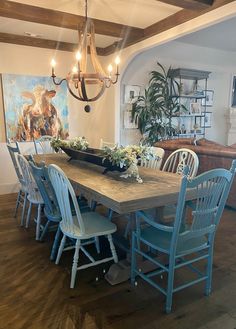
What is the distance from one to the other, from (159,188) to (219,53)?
534 cm

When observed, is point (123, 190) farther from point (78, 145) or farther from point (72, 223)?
point (78, 145)

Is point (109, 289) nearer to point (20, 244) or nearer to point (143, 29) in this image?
point (20, 244)

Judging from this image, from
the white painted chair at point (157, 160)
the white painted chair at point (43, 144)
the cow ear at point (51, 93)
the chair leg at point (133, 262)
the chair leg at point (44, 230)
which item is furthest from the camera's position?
the cow ear at point (51, 93)

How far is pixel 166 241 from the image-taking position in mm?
1918

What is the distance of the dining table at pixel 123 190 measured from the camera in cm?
177

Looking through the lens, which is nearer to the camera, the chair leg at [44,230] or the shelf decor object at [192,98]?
the chair leg at [44,230]

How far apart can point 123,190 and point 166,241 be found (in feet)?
1.58

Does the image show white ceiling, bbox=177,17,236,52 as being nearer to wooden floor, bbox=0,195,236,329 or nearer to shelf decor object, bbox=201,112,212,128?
shelf decor object, bbox=201,112,212,128

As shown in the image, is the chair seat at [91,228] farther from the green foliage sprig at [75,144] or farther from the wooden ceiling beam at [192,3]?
the wooden ceiling beam at [192,3]

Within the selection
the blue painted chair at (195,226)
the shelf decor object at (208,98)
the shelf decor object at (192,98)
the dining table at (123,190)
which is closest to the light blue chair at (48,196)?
the dining table at (123,190)

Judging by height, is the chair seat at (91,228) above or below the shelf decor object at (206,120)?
below

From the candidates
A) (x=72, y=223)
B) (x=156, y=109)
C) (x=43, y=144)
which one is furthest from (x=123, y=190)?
(x=156, y=109)

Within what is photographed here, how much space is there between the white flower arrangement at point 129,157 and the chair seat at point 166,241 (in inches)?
17.4

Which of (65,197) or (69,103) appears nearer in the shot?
(65,197)
